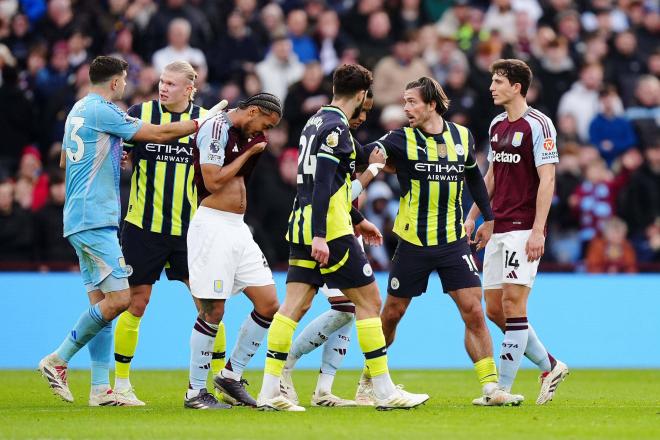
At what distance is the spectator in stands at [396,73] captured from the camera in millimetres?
18328

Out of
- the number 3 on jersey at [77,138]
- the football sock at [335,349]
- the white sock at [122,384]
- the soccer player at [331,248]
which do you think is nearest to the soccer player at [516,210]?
the football sock at [335,349]

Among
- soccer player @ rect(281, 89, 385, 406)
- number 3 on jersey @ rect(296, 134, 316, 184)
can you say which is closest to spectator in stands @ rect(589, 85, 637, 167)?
soccer player @ rect(281, 89, 385, 406)

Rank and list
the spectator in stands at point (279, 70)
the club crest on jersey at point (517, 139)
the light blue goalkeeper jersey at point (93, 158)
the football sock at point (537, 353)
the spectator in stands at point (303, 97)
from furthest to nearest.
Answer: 1. the spectator in stands at point (279, 70)
2. the spectator in stands at point (303, 97)
3. the football sock at point (537, 353)
4. the club crest on jersey at point (517, 139)
5. the light blue goalkeeper jersey at point (93, 158)

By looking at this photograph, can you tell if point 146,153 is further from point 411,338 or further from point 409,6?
point 409,6

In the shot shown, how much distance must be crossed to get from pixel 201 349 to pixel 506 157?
9.96 ft

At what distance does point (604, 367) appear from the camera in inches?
631

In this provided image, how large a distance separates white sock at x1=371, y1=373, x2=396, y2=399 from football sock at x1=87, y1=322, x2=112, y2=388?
7.98 ft

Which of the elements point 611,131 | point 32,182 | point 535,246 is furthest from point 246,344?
point 611,131

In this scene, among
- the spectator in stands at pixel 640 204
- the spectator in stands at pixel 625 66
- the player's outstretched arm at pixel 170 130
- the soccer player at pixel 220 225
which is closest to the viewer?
the soccer player at pixel 220 225

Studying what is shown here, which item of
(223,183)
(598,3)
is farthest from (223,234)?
(598,3)

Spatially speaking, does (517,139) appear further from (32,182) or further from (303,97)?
(32,182)

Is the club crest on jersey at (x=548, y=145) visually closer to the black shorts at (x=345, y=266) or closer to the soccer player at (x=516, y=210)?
the soccer player at (x=516, y=210)

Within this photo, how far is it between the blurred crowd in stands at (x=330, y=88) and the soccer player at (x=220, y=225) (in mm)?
5746

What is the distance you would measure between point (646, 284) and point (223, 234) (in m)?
7.99
